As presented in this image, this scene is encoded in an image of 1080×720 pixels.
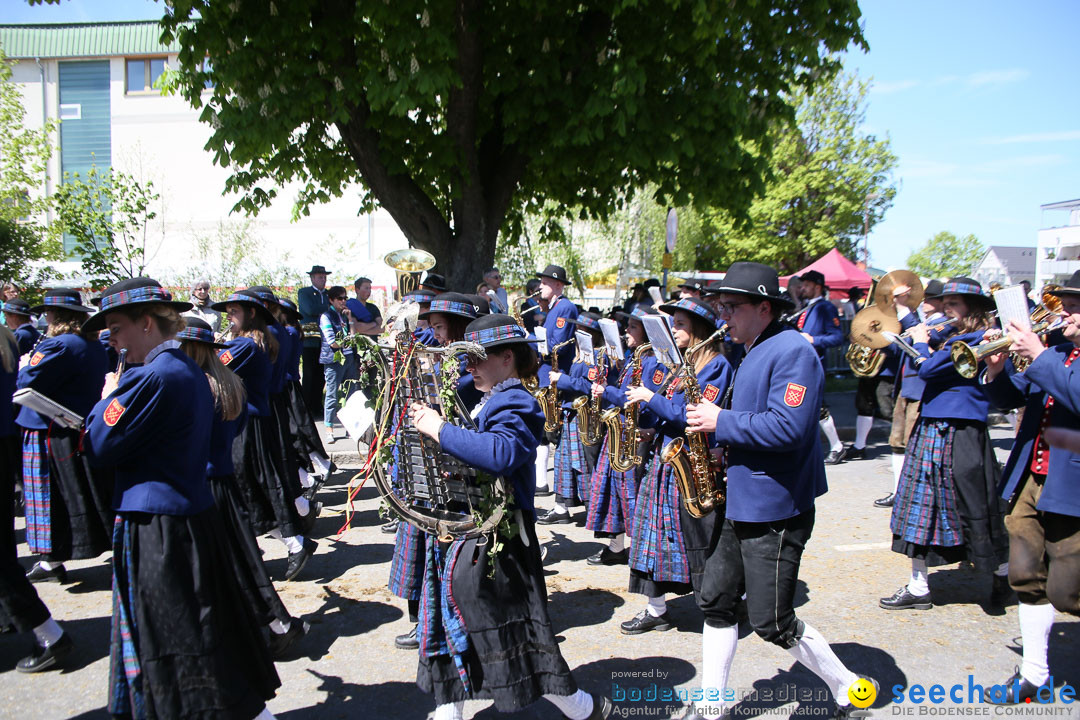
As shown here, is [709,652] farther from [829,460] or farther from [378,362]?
[829,460]

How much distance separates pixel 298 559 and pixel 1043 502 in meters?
4.86

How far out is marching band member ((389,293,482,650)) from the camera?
376 centimetres

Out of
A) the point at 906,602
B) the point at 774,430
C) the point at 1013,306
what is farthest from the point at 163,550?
the point at 906,602

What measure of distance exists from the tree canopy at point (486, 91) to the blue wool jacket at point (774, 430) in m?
6.17

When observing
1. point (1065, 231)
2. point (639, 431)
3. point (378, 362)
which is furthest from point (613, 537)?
point (1065, 231)

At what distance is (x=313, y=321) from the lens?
486 inches

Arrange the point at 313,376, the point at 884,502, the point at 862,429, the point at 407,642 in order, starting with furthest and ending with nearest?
the point at 313,376, the point at 862,429, the point at 884,502, the point at 407,642

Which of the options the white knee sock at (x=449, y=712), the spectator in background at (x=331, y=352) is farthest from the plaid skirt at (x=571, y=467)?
the spectator in background at (x=331, y=352)

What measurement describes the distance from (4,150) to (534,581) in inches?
938

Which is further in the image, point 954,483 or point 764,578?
point 954,483

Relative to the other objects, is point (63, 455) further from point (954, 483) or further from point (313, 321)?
point (313, 321)

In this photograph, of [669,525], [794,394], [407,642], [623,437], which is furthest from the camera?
[623,437]

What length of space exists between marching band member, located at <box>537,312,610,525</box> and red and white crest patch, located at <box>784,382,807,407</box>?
10.6ft

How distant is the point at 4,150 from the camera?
21.0 metres
